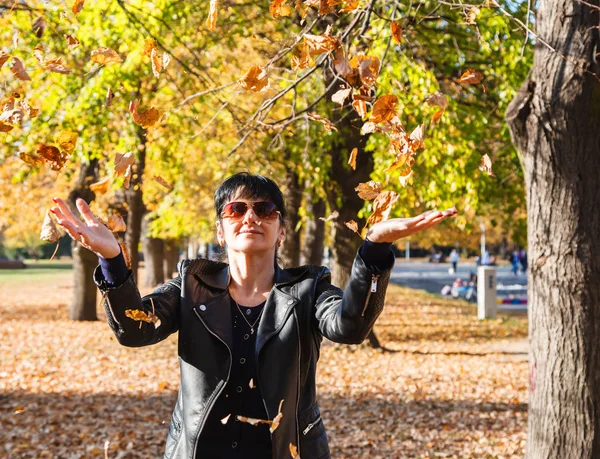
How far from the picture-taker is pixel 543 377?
17.1 feet

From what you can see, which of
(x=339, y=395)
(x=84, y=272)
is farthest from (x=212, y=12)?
(x=84, y=272)

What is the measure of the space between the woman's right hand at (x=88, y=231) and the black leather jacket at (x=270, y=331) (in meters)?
0.12

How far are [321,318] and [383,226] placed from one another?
45 cm

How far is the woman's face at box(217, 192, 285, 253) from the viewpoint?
8.86ft

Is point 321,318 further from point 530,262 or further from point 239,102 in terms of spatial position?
point 239,102

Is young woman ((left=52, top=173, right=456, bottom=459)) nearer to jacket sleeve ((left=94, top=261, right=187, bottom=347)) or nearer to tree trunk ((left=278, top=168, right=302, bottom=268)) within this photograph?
jacket sleeve ((left=94, top=261, right=187, bottom=347))

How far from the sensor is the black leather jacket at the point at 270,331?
2.44 metres

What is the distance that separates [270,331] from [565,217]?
312 cm

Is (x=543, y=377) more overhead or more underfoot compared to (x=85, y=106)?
more underfoot

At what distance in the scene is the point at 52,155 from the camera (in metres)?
3.11

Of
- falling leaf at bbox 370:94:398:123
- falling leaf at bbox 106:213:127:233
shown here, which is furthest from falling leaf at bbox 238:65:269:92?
falling leaf at bbox 106:213:127:233

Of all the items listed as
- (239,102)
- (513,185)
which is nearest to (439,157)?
(513,185)

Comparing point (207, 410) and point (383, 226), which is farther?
point (207, 410)

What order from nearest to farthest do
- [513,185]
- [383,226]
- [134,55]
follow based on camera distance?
[383,226]
[134,55]
[513,185]
